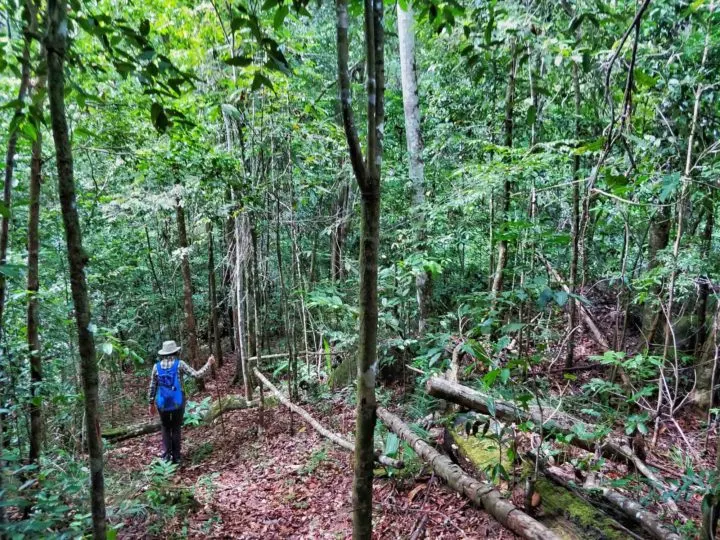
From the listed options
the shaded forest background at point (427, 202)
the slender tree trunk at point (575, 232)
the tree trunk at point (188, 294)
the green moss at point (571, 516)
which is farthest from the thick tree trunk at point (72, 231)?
the tree trunk at point (188, 294)

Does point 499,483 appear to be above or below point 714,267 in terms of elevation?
below

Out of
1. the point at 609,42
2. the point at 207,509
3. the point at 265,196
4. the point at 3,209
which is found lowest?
the point at 207,509

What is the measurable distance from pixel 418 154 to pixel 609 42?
4.65 m

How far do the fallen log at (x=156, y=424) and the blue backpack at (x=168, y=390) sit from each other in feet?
3.46

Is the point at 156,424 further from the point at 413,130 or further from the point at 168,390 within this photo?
the point at 413,130

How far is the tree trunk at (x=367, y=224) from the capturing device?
2184 millimetres

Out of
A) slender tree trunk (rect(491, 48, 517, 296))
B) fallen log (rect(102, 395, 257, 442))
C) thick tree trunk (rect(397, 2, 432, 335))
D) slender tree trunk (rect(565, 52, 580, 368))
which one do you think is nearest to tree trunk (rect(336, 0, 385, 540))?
slender tree trunk (rect(565, 52, 580, 368))

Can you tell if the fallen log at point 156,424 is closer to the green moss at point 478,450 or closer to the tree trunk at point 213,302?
the tree trunk at point 213,302

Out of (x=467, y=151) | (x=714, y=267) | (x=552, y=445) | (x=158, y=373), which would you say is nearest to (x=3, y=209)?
(x=552, y=445)

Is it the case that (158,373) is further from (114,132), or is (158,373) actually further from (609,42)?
(609,42)

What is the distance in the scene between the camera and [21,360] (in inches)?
178

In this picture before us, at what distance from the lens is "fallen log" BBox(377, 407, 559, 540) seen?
129 inches

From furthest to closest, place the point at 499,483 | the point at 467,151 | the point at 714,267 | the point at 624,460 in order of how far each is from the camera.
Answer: the point at 467,151 → the point at 714,267 → the point at 624,460 → the point at 499,483

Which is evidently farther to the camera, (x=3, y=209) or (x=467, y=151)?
(x=467, y=151)
